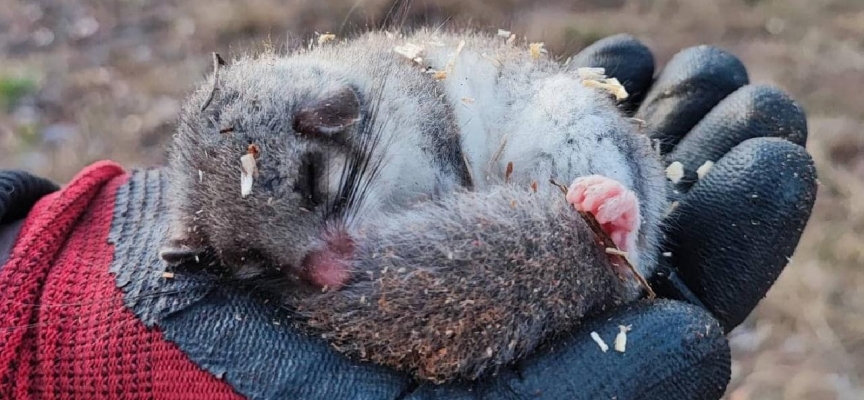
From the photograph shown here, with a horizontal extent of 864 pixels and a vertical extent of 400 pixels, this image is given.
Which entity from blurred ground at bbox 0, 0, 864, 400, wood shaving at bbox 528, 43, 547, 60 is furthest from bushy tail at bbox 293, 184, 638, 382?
blurred ground at bbox 0, 0, 864, 400

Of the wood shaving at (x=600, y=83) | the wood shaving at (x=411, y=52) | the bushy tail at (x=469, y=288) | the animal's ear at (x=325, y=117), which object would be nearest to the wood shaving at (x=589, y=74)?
the wood shaving at (x=600, y=83)

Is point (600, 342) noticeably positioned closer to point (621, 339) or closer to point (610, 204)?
point (621, 339)

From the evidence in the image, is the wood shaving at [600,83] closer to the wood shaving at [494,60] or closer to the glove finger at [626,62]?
the wood shaving at [494,60]

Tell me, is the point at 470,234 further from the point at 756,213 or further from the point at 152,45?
the point at 152,45

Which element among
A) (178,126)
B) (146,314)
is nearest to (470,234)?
(146,314)

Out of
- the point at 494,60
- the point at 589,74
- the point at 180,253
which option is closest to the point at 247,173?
the point at 180,253
